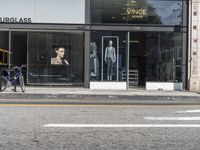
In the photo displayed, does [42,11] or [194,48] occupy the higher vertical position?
[42,11]

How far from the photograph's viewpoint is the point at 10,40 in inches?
853

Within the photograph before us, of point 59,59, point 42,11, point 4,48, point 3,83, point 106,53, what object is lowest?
point 3,83

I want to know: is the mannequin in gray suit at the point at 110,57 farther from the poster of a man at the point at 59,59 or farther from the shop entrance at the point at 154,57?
the poster of a man at the point at 59,59

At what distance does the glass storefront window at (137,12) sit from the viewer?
21.7 metres

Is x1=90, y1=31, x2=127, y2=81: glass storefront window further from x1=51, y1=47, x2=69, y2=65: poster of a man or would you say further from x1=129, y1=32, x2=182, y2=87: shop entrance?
x1=51, y1=47, x2=69, y2=65: poster of a man

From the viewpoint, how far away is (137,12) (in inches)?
858

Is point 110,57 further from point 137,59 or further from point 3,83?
point 3,83

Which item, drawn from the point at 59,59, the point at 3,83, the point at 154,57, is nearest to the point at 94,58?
the point at 59,59

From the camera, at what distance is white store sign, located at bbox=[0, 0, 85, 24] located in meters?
21.4

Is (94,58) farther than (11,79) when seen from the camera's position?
Yes

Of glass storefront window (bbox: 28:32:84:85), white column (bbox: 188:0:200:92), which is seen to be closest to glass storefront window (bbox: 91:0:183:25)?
white column (bbox: 188:0:200:92)

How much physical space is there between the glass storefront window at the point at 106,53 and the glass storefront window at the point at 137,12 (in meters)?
0.67

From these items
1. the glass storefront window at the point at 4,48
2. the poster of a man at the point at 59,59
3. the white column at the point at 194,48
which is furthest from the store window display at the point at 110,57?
the glass storefront window at the point at 4,48

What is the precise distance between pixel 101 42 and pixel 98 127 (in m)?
11.8
